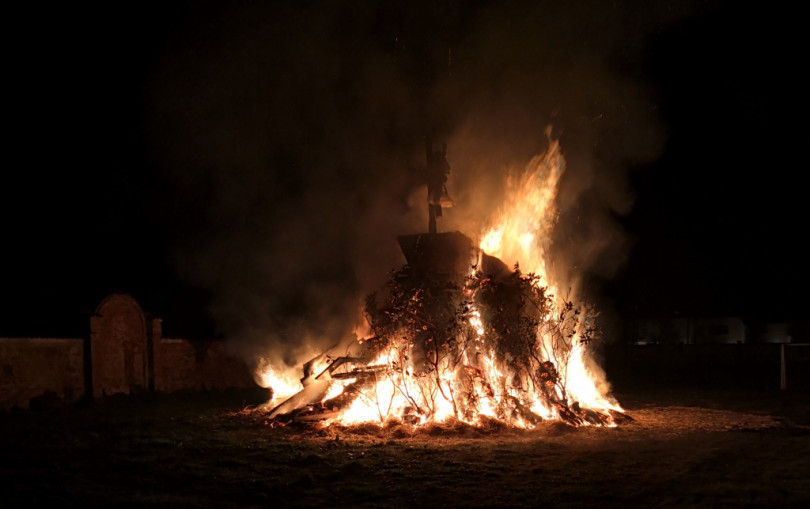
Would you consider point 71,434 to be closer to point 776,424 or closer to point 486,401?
point 486,401

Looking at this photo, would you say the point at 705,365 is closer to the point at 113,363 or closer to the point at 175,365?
the point at 175,365

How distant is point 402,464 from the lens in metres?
9.44

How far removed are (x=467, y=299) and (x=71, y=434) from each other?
784 centimetres

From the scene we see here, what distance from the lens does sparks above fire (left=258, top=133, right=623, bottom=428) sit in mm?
13375

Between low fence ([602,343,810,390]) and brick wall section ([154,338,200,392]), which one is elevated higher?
brick wall section ([154,338,200,392])

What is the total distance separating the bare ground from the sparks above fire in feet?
2.89

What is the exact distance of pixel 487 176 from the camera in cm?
1662

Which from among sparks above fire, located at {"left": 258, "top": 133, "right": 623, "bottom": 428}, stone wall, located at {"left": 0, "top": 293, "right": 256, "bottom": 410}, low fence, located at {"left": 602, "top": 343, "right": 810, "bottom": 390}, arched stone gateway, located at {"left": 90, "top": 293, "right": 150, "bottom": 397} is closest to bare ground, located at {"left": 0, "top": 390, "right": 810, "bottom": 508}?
sparks above fire, located at {"left": 258, "top": 133, "right": 623, "bottom": 428}

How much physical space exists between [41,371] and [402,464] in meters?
10.9

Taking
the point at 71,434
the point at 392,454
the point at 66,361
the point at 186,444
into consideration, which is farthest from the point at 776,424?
the point at 66,361

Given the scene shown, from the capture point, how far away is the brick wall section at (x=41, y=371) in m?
15.2

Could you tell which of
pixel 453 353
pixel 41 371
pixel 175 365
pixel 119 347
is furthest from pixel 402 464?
pixel 175 365

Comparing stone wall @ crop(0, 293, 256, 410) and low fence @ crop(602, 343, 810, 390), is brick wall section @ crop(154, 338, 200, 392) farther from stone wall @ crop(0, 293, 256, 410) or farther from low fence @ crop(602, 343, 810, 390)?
low fence @ crop(602, 343, 810, 390)

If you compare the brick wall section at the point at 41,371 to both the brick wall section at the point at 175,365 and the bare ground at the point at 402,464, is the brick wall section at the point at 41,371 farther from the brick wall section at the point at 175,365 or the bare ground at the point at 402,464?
the brick wall section at the point at 175,365
